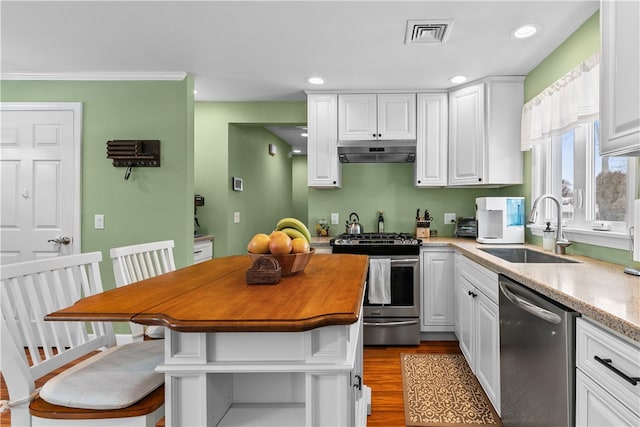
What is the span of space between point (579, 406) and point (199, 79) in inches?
136

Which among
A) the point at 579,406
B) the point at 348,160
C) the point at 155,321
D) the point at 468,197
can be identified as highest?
the point at 348,160

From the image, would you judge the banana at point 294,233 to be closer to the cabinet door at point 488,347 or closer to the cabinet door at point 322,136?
the cabinet door at point 488,347

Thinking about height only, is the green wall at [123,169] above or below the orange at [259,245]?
above

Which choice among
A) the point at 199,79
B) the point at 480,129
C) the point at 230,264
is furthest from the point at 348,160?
the point at 230,264

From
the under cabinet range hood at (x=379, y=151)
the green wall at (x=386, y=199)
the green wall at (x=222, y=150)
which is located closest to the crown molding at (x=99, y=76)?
the green wall at (x=222, y=150)

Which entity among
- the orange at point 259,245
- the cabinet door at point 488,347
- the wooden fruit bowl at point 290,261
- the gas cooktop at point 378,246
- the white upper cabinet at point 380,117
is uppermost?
the white upper cabinet at point 380,117

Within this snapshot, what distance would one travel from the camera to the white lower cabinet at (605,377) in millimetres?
933

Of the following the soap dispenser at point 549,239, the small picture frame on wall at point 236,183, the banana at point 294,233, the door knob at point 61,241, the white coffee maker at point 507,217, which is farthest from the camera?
the small picture frame on wall at point 236,183

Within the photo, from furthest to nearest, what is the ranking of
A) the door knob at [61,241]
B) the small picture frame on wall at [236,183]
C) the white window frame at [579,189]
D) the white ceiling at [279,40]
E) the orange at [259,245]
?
the small picture frame on wall at [236,183]
the door knob at [61,241]
the white ceiling at [279,40]
the white window frame at [579,189]
the orange at [259,245]

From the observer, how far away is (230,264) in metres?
1.87

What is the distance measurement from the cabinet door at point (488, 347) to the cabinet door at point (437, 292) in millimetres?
843

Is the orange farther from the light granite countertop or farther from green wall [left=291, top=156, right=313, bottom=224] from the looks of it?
green wall [left=291, top=156, right=313, bottom=224]

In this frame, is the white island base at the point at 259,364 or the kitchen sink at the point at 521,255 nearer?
the white island base at the point at 259,364

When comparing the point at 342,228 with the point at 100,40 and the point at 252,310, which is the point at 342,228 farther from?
the point at 252,310
